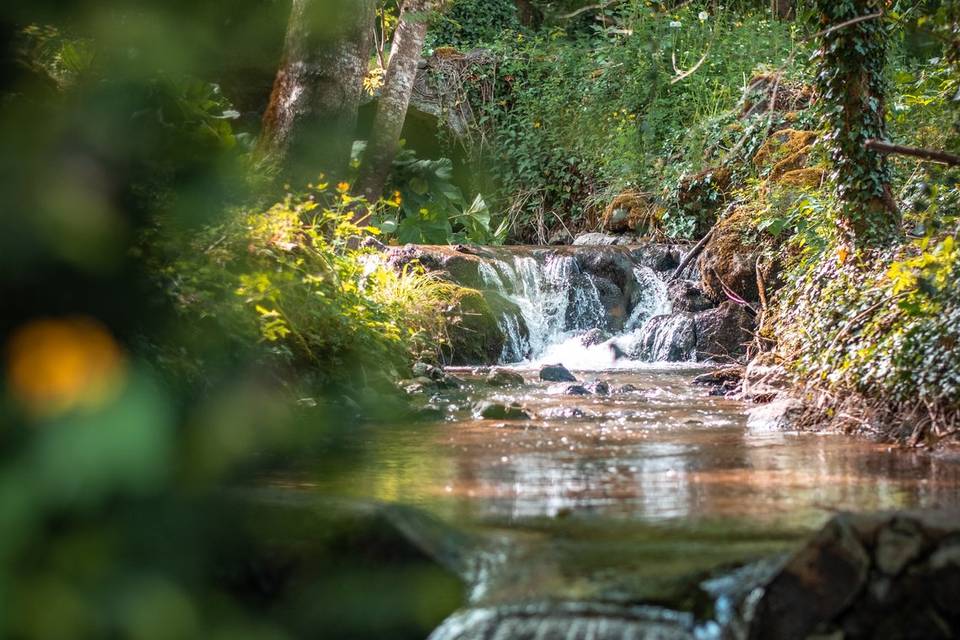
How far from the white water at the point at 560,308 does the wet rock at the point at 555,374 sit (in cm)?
218

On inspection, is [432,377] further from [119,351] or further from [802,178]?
[119,351]

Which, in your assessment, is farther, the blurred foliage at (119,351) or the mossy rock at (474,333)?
the mossy rock at (474,333)

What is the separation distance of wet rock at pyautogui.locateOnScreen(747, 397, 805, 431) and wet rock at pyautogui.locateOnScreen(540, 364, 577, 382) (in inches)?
114

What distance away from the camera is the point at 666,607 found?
109 inches

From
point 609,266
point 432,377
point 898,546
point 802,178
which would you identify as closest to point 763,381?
point 432,377

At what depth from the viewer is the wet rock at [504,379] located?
9.12 m

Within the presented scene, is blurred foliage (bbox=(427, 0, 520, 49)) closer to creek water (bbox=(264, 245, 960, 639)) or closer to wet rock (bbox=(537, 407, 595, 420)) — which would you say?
creek water (bbox=(264, 245, 960, 639))

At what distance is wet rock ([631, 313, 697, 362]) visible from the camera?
1156 cm

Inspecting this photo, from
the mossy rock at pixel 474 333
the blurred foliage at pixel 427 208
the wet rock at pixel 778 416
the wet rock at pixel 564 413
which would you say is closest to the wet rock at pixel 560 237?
the blurred foliage at pixel 427 208

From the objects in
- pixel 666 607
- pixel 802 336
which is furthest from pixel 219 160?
pixel 802 336

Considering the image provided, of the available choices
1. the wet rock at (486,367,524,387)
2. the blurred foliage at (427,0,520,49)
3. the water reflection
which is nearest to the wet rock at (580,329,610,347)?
the wet rock at (486,367,524,387)

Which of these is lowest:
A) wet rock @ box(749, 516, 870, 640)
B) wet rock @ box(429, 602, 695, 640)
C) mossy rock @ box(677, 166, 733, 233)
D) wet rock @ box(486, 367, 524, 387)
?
wet rock @ box(429, 602, 695, 640)

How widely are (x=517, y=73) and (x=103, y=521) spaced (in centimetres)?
1791

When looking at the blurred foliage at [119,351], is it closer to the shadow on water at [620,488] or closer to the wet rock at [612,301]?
the shadow on water at [620,488]
